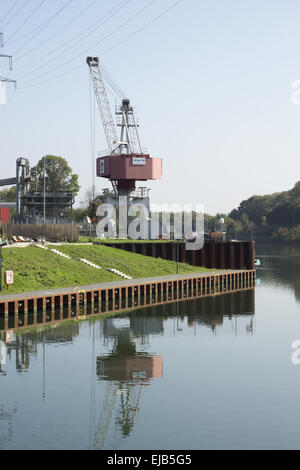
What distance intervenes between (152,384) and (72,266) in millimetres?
39320

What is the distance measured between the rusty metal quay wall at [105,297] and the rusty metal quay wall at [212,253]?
7.69 meters

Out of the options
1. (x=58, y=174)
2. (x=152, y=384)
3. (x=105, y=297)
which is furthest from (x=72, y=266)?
(x=58, y=174)

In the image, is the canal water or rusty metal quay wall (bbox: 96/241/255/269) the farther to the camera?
rusty metal quay wall (bbox: 96/241/255/269)

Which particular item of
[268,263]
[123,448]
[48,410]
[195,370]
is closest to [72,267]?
[195,370]

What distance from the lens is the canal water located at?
25531mm

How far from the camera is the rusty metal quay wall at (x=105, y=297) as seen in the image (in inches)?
2044

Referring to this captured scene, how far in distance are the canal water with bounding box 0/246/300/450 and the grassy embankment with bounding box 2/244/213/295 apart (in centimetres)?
1035

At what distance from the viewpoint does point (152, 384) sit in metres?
33.2

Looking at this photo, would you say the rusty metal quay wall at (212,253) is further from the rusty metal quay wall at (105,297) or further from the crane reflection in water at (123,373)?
the crane reflection in water at (123,373)

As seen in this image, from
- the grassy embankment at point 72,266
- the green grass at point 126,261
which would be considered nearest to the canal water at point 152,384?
the grassy embankment at point 72,266

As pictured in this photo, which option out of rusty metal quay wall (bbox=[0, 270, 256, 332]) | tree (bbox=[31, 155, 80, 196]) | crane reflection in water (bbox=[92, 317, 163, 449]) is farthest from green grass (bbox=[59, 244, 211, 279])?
tree (bbox=[31, 155, 80, 196])

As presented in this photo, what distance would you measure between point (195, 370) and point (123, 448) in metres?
12.5

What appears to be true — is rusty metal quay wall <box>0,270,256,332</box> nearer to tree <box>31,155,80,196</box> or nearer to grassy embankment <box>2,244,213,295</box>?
grassy embankment <box>2,244,213,295</box>
